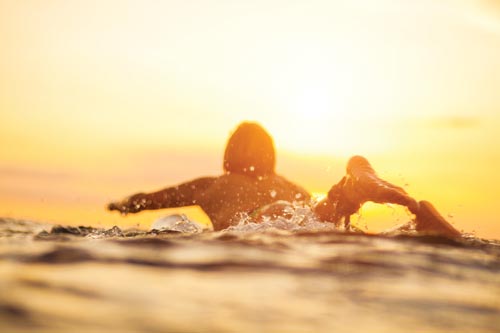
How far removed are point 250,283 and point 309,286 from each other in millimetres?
377

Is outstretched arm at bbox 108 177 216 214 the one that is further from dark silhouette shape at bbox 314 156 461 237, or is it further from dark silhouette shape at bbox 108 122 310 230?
dark silhouette shape at bbox 314 156 461 237

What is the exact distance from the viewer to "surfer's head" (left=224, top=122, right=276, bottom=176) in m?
9.36

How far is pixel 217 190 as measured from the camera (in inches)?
365

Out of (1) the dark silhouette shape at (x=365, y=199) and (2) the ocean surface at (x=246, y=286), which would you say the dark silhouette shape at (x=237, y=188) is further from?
(2) the ocean surface at (x=246, y=286)

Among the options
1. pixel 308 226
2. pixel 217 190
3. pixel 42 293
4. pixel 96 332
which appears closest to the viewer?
pixel 96 332

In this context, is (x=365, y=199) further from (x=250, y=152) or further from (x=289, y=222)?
(x=250, y=152)

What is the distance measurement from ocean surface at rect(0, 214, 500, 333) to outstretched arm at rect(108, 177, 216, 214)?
3.45 metres

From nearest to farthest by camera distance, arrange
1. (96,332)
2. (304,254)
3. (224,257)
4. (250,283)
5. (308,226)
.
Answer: (96,332) → (250,283) → (224,257) → (304,254) → (308,226)

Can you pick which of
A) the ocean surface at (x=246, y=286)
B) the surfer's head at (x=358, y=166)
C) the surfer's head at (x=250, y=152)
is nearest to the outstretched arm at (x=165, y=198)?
the surfer's head at (x=250, y=152)

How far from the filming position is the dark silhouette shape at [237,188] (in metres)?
9.11

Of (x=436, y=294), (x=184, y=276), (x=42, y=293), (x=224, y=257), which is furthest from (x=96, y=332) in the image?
(x=436, y=294)

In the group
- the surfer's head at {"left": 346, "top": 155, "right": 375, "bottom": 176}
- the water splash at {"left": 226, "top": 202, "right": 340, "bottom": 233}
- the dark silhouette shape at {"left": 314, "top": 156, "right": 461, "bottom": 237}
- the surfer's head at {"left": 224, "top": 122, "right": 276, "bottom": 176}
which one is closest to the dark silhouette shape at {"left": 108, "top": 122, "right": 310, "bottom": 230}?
the surfer's head at {"left": 224, "top": 122, "right": 276, "bottom": 176}

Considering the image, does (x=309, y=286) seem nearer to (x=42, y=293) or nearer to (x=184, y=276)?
(x=184, y=276)

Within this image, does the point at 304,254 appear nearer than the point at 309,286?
No
